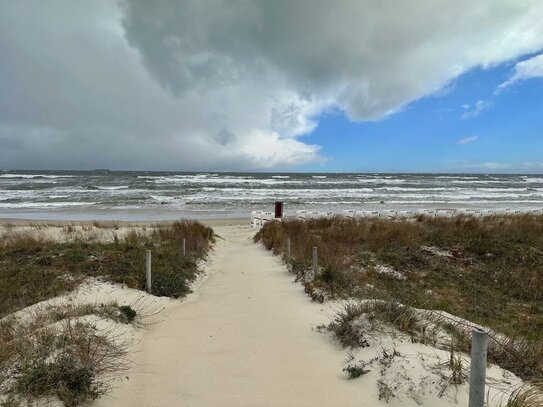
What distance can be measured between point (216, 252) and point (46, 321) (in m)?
7.62

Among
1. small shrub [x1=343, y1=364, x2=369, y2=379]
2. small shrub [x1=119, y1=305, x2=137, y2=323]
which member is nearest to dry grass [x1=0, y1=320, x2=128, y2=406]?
small shrub [x1=119, y1=305, x2=137, y2=323]

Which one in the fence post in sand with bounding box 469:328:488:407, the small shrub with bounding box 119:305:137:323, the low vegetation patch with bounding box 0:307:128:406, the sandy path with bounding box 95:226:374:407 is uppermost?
the fence post in sand with bounding box 469:328:488:407

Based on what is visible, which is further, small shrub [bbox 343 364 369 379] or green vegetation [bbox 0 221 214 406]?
small shrub [bbox 343 364 369 379]

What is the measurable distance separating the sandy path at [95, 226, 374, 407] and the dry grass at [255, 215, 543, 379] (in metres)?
0.61

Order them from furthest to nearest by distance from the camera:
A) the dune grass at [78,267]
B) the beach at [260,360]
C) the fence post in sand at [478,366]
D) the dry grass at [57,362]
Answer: the dune grass at [78,267], the beach at [260,360], the dry grass at [57,362], the fence post in sand at [478,366]

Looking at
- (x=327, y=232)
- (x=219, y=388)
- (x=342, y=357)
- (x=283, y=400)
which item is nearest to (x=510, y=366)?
(x=342, y=357)

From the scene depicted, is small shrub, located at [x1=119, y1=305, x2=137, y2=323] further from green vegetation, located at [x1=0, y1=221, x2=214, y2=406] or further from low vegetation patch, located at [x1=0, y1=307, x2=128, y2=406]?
low vegetation patch, located at [x1=0, y1=307, x2=128, y2=406]

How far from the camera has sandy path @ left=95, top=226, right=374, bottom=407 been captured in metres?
3.46

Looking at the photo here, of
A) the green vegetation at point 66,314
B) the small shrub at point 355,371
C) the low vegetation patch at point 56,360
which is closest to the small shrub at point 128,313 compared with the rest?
Answer: the green vegetation at point 66,314

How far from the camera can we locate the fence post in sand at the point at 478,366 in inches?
97.9

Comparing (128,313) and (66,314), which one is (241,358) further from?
(66,314)

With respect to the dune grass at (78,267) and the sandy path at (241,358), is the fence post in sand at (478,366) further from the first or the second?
the dune grass at (78,267)

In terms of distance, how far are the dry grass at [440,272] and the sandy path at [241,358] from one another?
61cm

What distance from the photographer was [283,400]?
342 centimetres
